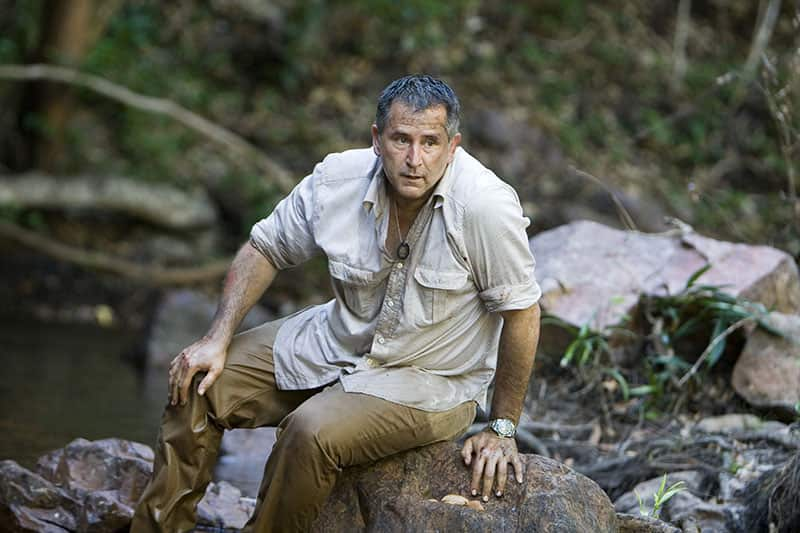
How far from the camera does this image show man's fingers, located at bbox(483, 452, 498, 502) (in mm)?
3250

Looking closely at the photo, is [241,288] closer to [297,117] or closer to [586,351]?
[586,351]

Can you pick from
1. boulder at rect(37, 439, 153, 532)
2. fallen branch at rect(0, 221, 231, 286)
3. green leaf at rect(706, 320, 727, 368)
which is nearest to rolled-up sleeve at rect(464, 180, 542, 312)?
boulder at rect(37, 439, 153, 532)

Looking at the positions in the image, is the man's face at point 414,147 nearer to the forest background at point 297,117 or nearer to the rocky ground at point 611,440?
the rocky ground at point 611,440

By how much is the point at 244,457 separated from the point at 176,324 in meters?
2.89

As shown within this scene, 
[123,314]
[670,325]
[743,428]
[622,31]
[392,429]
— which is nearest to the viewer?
[392,429]

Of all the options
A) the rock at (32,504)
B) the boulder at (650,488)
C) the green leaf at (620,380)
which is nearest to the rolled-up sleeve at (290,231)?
the rock at (32,504)

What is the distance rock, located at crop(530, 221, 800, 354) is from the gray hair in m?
2.34

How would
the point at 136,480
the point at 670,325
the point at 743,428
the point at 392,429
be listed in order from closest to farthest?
the point at 392,429, the point at 136,480, the point at 743,428, the point at 670,325

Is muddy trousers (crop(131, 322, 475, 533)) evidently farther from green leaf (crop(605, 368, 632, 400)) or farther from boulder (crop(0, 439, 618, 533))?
green leaf (crop(605, 368, 632, 400))

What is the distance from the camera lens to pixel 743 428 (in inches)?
195

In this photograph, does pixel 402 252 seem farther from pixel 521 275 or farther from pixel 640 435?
pixel 640 435

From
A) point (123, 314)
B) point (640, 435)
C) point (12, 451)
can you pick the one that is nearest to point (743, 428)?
point (640, 435)

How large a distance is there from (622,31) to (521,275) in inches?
423

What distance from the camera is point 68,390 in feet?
22.2
